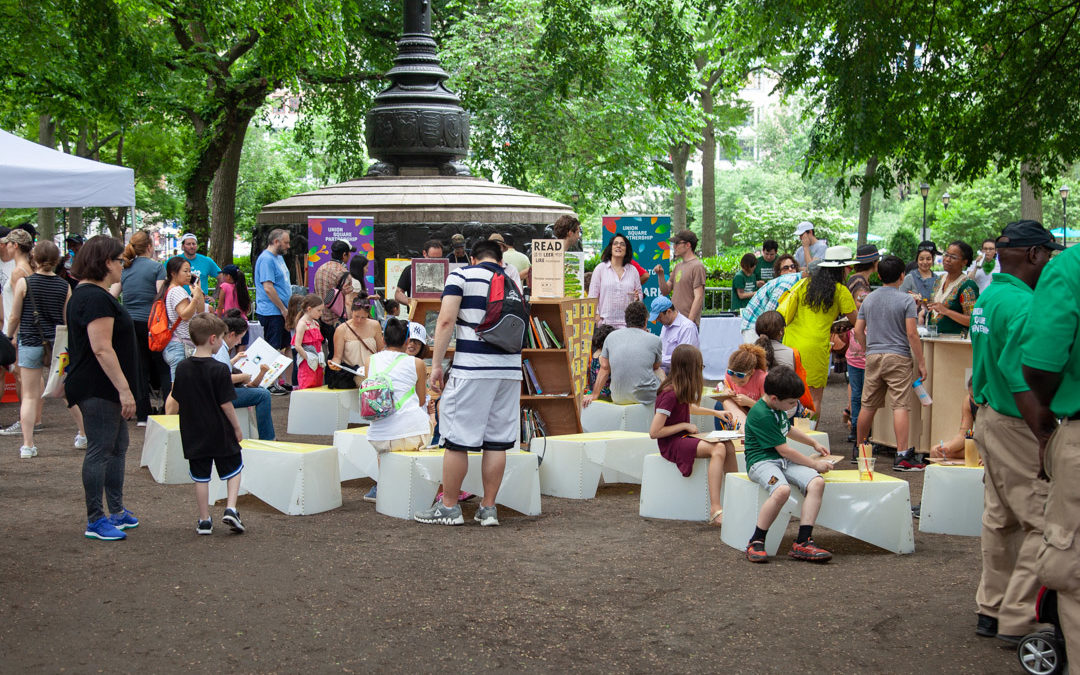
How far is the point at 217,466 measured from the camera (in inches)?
285

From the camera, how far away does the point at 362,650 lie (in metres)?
5.15

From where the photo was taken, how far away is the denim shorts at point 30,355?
32.8 ft

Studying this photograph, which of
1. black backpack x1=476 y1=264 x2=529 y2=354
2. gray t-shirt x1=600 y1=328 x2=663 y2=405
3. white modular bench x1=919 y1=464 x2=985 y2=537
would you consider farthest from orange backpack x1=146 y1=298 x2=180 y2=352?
white modular bench x1=919 y1=464 x2=985 y2=537

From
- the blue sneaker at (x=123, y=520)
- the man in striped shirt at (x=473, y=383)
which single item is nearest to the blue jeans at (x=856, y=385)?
the man in striped shirt at (x=473, y=383)

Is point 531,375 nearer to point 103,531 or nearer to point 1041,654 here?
point 103,531

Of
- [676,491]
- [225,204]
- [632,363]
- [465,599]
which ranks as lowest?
[465,599]

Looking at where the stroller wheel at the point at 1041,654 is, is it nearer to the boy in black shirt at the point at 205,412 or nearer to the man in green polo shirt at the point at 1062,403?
the man in green polo shirt at the point at 1062,403

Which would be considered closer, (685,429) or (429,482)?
(685,429)

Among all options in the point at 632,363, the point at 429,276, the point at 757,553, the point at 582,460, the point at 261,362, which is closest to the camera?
the point at 757,553

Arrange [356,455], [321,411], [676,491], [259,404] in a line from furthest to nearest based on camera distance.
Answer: [321,411] → [259,404] → [356,455] → [676,491]

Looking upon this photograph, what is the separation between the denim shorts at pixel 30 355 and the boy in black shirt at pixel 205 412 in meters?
3.60

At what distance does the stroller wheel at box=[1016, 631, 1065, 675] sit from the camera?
180 inches

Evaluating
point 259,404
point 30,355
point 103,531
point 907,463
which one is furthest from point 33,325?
point 907,463

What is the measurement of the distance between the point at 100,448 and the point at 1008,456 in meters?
5.12
